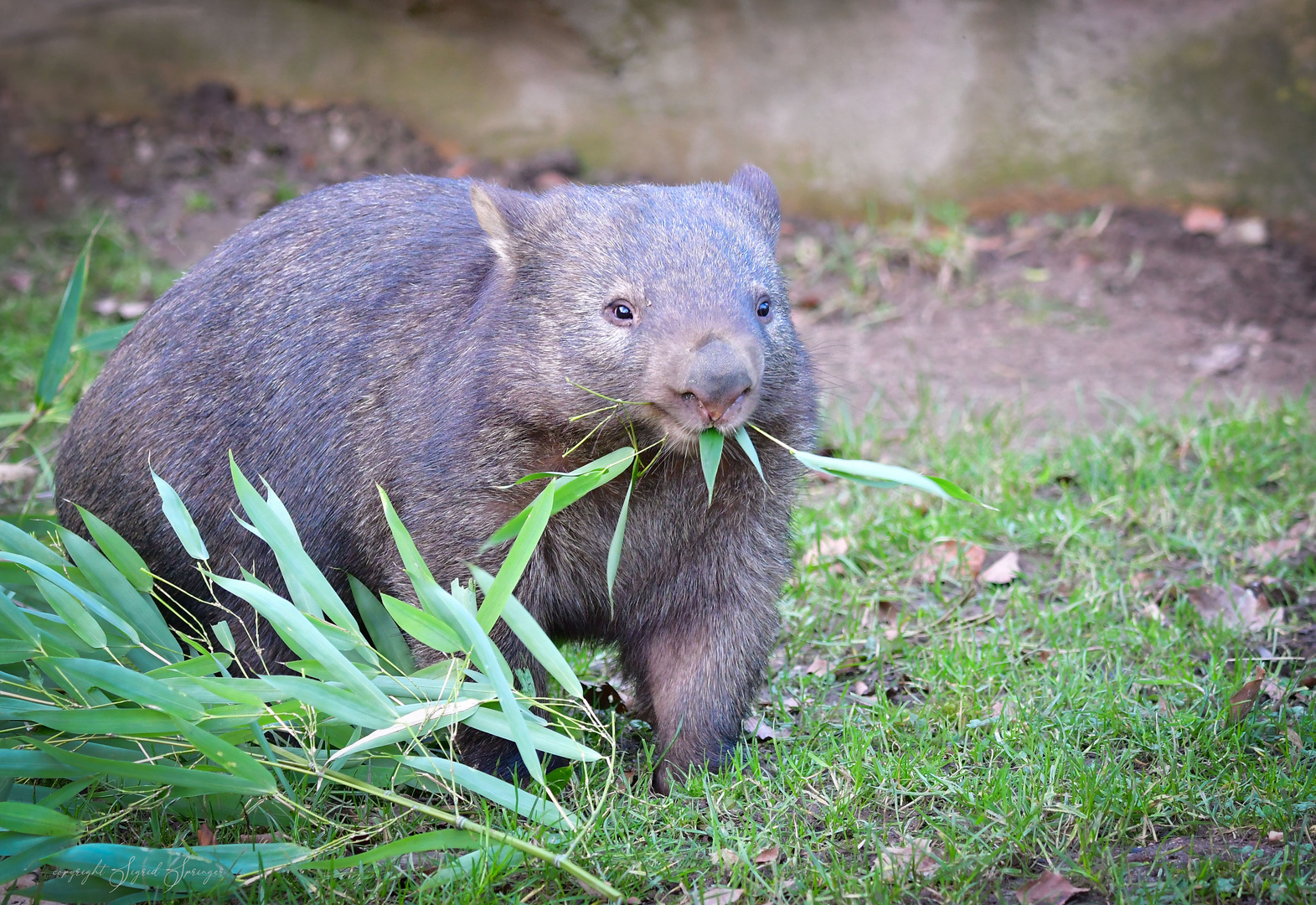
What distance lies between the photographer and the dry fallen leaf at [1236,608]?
4012 millimetres

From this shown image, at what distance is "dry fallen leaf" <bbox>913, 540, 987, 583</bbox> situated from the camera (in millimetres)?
4406

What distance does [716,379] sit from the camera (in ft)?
9.15

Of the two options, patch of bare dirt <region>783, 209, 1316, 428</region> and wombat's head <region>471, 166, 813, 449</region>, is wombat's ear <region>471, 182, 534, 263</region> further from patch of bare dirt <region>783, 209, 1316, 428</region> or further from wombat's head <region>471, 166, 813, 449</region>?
patch of bare dirt <region>783, 209, 1316, 428</region>

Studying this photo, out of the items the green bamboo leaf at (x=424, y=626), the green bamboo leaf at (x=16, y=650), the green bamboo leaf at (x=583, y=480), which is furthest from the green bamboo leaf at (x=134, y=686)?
the green bamboo leaf at (x=583, y=480)

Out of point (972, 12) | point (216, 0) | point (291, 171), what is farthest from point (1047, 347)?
point (216, 0)

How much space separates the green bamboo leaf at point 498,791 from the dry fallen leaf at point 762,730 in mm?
795

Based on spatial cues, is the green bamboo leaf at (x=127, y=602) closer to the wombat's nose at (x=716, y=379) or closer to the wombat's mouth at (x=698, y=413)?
the wombat's mouth at (x=698, y=413)

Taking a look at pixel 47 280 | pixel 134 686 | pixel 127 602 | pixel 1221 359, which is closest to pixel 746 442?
pixel 134 686

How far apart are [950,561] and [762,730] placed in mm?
1260

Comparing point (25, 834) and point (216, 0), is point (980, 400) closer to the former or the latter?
point (25, 834)

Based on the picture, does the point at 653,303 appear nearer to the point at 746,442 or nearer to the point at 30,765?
the point at 746,442

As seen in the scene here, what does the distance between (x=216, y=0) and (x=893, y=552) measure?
6.02 meters

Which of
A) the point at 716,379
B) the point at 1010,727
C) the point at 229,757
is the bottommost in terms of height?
the point at 1010,727

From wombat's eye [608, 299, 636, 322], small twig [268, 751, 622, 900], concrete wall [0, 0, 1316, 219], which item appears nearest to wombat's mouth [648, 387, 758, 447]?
wombat's eye [608, 299, 636, 322]
